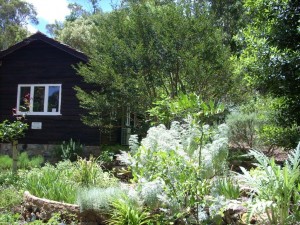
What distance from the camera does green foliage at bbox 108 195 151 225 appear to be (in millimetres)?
4783

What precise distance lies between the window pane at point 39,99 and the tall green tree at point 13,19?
64.0 ft

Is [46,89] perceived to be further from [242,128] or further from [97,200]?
[97,200]

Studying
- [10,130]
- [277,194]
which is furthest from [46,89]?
[277,194]

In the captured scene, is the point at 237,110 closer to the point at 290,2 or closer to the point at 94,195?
the point at 290,2

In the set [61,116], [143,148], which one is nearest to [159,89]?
[61,116]

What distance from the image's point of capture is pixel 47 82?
15.5m

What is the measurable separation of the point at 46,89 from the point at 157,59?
570 cm

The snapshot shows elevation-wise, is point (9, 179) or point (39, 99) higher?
point (39, 99)

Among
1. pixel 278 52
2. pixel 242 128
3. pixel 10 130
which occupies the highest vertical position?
pixel 278 52

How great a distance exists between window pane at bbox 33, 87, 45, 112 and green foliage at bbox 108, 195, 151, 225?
1128cm

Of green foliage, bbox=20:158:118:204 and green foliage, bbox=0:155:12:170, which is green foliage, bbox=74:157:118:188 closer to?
green foliage, bbox=20:158:118:204

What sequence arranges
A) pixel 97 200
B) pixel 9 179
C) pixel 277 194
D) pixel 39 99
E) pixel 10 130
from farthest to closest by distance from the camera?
1. pixel 39 99
2. pixel 10 130
3. pixel 9 179
4. pixel 97 200
5. pixel 277 194

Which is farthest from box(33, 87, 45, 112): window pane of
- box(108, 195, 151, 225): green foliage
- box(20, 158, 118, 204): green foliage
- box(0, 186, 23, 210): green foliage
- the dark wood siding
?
box(108, 195, 151, 225): green foliage

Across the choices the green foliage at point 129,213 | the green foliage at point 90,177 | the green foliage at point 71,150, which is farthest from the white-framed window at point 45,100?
the green foliage at point 129,213
